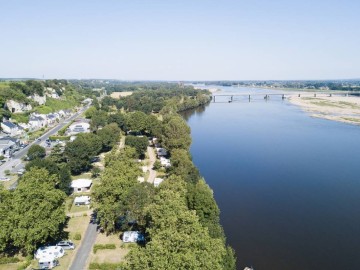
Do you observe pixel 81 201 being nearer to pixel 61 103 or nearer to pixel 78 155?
pixel 78 155

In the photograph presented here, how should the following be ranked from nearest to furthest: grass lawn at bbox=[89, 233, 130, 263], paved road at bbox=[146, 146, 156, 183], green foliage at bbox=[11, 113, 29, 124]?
grass lawn at bbox=[89, 233, 130, 263] → paved road at bbox=[146, 146, 156, 183] → green foliage at bbox=[11, 113, 29, 124]

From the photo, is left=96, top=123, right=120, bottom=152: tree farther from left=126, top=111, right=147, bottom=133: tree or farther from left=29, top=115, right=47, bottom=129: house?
left=29, top=115, right=47, bottom=129: house

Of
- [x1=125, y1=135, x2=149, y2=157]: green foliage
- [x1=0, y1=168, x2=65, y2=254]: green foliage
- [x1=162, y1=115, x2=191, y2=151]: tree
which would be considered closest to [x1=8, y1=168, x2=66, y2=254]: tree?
[x1=0, y1=168, x2=65, y2=254]: green foliage

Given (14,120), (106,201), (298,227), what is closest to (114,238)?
(106,201)

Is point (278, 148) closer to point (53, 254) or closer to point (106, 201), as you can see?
point (106, 201)

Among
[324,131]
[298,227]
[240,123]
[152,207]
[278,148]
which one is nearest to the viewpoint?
[152,207]
